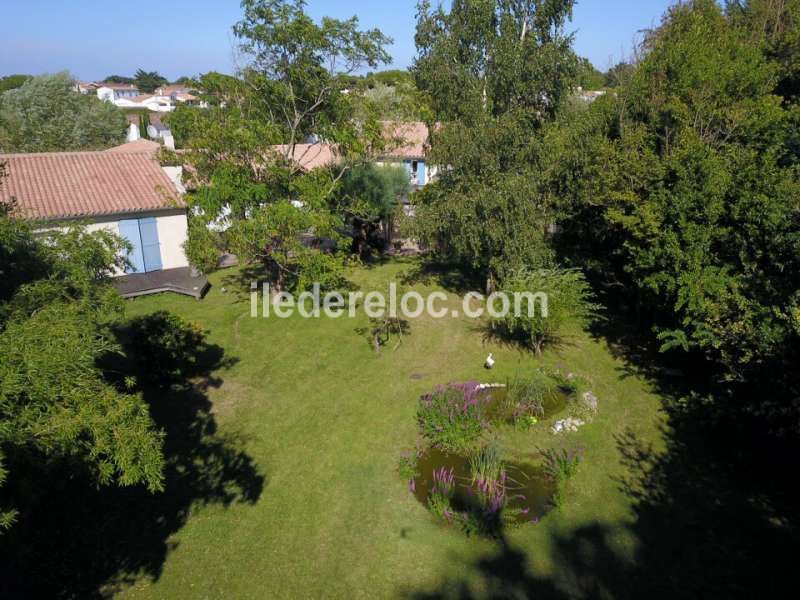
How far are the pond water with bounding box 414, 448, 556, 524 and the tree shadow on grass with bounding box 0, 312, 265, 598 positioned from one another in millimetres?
3137

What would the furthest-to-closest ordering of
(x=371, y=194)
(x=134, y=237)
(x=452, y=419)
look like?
(x=371, y=194) → (x=134, y=237) → (x=452, y=419)

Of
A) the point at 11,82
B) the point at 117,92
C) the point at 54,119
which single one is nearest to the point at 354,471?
the point at 54,119

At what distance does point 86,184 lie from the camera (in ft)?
67.1

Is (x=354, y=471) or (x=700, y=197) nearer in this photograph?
(x=354, y=471)

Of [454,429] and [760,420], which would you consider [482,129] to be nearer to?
[454,429]

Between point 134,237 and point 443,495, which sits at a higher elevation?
point 134,237

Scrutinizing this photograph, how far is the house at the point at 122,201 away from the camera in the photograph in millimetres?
19094

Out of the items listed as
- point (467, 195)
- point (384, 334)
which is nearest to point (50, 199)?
point (384, 334)

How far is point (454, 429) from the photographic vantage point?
440 inches

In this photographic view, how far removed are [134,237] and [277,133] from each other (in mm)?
7362

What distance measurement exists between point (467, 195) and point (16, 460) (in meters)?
13.7

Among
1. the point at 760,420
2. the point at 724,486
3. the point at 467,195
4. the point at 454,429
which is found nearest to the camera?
the point at 724,486

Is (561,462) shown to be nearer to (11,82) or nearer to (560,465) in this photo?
(560,465)

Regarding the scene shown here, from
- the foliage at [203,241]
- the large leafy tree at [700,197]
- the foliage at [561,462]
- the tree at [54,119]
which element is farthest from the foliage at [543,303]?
the tree at [54,119]
